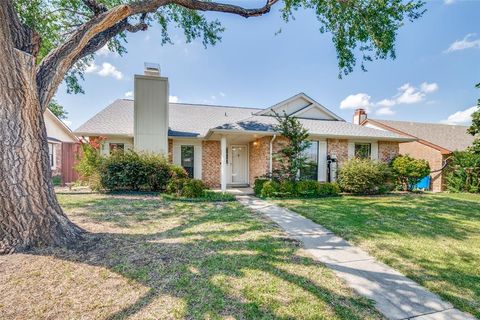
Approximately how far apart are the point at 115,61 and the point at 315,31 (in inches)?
373

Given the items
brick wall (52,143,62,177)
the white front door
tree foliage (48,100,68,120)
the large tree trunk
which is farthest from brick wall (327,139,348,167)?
tree foliage (48,100,68,120)

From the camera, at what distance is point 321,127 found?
12617 millimetres

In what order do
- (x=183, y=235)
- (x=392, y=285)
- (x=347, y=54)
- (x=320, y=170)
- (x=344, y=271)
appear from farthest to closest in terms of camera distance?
(x=320, y=170) < (x=347, y=54) < (x=183, y=235) < (x=344, y=271) < (x=392, y=285)

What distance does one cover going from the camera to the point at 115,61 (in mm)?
11523

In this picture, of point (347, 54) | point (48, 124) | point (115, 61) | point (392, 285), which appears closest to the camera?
point (392, 285)

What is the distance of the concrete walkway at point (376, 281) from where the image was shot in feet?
8.16

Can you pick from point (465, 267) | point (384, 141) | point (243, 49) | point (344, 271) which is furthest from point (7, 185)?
point (384, 141)

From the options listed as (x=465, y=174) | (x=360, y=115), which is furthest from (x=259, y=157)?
(x=360, y=115)

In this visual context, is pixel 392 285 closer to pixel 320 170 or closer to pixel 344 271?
pixel 344 271

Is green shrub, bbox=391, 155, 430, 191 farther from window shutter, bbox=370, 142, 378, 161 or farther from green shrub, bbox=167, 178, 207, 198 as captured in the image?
green shrub, bbox=167, 178, 207, 198

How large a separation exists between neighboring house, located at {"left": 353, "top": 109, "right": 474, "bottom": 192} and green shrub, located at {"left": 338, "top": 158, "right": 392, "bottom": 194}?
5.83 meters

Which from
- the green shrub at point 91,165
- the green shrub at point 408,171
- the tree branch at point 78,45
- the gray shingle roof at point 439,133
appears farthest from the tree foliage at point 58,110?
the gray shingle roof at point 439,133

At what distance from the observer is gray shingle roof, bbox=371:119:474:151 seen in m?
18.2

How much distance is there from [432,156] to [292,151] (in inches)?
552
